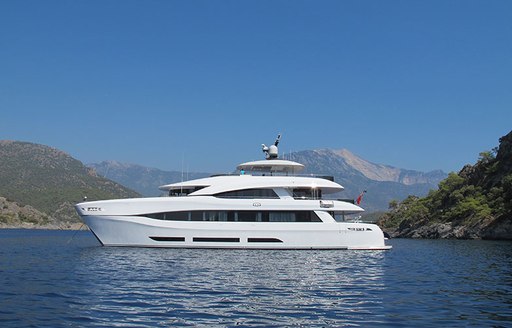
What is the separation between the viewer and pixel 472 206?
3012 inches

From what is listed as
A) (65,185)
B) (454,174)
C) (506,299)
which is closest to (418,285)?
(506,299)

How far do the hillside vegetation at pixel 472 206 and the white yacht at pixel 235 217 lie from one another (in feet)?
146

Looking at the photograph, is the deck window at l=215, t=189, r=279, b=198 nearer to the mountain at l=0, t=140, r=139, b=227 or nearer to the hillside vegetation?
the hillside vegetation

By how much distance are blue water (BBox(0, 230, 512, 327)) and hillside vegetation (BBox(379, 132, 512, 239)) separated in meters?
51.0

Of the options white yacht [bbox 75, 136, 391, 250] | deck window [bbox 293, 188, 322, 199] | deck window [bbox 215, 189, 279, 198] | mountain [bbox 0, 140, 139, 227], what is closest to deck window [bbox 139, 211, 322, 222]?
white yacht [bbox 75, 136, 391, 250]

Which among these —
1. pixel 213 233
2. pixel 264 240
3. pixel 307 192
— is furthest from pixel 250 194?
pixel 307 192

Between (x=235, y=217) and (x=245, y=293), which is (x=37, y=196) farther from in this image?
(x=245, y=293)

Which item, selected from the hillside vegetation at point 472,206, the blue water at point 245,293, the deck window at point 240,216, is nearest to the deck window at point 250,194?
the deck window at point 240,216

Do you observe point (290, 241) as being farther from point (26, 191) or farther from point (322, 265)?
point (26, 191)

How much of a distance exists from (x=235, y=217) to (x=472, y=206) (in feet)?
193

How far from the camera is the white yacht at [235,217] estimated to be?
29.3 meters

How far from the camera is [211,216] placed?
29.6 metres

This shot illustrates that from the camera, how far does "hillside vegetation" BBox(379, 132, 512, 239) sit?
227 feet

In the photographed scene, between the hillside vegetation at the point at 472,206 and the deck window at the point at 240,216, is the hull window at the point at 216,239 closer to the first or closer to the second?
the deck window at the point at 240,216
